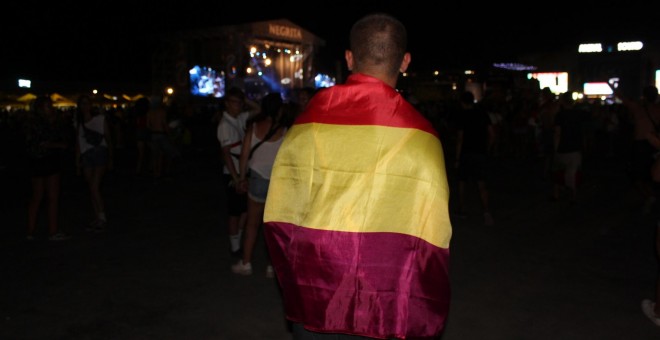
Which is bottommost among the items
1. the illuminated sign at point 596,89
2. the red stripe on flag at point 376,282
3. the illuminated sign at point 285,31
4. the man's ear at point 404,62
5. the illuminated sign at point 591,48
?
the red stripe on flag at point 376,282

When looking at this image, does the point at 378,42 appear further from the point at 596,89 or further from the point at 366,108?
the point at 596,89

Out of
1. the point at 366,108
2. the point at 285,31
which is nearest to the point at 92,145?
the point at 366,108

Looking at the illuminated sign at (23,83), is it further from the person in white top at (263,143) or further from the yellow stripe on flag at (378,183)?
the yellow stripe on flag at (378,183)

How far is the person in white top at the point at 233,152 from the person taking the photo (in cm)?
624

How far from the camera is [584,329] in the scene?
4.65 meters

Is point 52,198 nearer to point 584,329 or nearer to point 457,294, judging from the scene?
point 457,294

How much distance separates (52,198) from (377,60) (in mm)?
6135

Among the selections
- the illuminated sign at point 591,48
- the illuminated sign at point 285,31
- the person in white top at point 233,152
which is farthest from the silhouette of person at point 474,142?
the illuminated sign at point 591,48

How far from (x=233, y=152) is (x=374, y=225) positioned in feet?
14.6

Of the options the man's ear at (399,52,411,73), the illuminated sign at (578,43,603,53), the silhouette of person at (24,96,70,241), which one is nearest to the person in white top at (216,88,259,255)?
the silhouette of person at (24,96,70,241)

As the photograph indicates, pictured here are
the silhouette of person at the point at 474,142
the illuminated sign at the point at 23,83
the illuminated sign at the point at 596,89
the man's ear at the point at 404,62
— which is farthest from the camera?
the illuminated sign at the point at 596,89

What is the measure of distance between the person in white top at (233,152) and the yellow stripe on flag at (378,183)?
4052 millimetres

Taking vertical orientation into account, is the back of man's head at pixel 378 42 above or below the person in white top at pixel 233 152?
above

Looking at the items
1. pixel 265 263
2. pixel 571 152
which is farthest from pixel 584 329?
pixel 571 152
